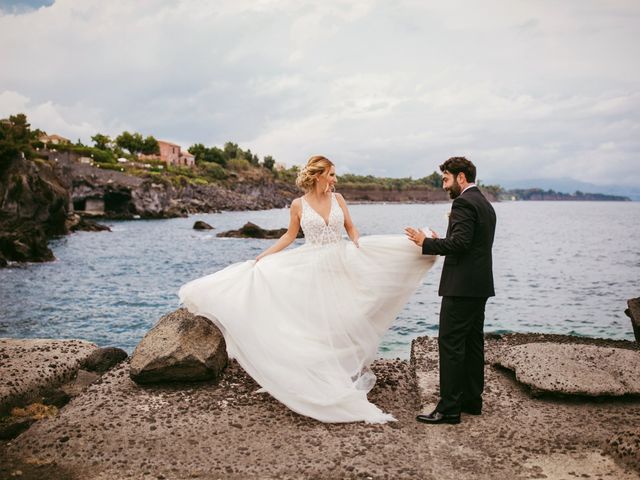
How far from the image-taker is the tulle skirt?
5.16 m

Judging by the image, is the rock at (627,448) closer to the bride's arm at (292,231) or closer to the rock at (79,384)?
the bride's arm at (292,231)

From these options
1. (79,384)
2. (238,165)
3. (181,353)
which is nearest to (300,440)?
(181,353)

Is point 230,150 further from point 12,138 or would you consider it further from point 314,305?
point 314,305

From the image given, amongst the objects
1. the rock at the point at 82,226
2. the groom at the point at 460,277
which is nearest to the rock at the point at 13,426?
the groom at the point at 460,277

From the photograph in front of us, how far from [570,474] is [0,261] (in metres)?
29.9

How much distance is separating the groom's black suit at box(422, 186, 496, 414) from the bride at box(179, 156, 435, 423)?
2.41 feet

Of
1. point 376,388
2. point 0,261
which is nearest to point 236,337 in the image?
point 376,388

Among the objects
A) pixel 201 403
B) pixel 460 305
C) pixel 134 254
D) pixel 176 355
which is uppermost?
pixel 460 305

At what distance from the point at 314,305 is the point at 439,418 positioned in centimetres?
167

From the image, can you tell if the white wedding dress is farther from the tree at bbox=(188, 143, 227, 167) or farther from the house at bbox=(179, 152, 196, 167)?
the tree at bbox=(188, 143, 227, 167)

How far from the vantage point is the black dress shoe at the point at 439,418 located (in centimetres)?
487

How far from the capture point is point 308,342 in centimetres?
533

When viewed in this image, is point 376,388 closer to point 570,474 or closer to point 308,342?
point 308,342

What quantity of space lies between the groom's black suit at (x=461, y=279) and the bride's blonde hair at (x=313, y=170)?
148 cm
